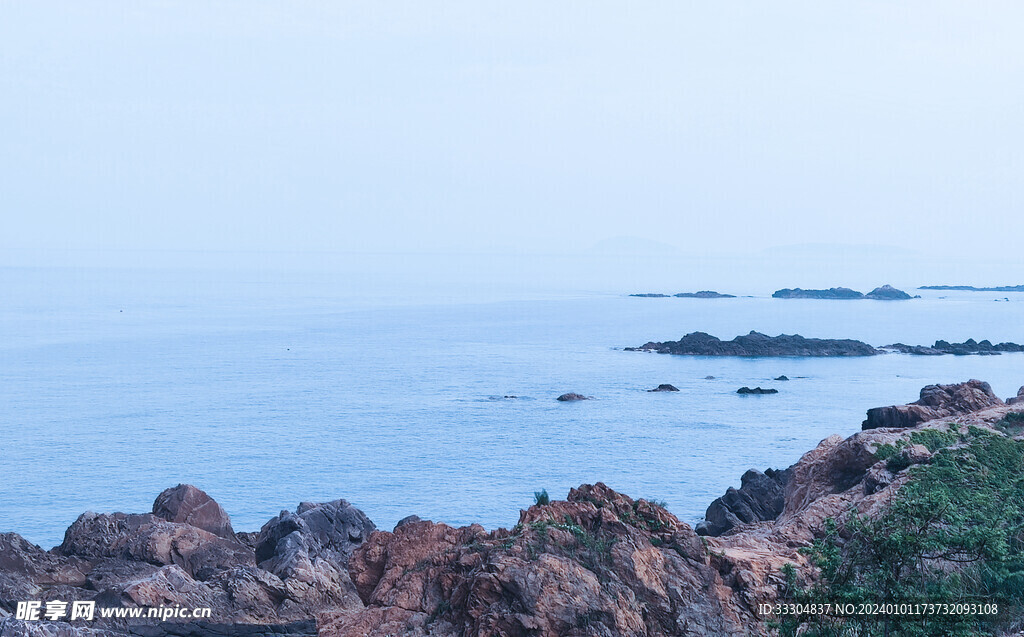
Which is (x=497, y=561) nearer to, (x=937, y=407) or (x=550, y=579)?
(x=550, y=579)

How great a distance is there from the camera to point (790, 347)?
109 meters

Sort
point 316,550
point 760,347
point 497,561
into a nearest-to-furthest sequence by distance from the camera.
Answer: point 497,561 → point 316,550 → point 760,347

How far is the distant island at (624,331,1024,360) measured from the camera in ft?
352

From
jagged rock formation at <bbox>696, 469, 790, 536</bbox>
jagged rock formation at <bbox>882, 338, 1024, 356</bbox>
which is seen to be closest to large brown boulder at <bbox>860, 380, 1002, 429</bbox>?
jagged rock formation at <bbox>696, 469, 790, 536</bbox>

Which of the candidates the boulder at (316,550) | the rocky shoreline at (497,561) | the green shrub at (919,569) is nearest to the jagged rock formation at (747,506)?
the rocky shoreline at (497,561)

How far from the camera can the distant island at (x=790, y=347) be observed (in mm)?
107375

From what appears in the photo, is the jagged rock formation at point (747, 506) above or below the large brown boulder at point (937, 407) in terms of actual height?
below

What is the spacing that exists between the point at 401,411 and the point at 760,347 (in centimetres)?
5080

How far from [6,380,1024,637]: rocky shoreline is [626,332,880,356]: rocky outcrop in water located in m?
69.7

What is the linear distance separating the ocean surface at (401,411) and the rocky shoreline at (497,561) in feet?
39.1

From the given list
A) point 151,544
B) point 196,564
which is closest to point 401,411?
point 151,544

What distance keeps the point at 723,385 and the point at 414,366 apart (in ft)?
103

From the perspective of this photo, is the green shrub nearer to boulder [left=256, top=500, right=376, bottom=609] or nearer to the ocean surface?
boulder [left=256, top=500, right=376, bottom=609]

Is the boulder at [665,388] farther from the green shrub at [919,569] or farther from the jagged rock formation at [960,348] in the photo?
the green shrub at [919,569]
